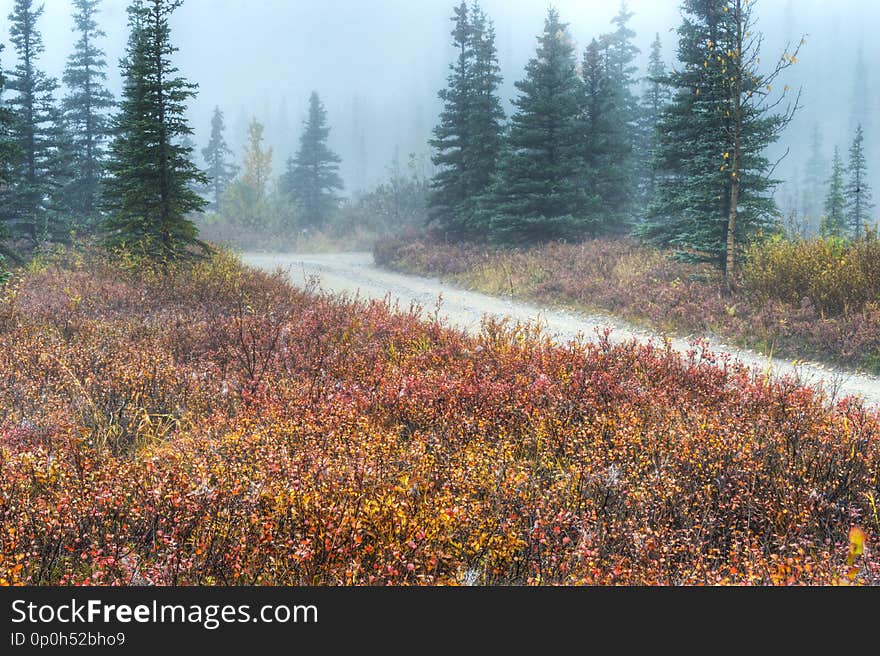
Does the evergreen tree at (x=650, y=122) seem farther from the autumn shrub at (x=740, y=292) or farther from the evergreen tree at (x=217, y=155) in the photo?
the evergreen tree at (x=217, y=155)

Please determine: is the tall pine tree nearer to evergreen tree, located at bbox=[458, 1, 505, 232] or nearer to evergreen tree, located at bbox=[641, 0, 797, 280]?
evergreen tree, located at bbox=[458, 1, 505, 232]

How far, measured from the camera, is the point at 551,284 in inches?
731

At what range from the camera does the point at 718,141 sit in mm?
18844

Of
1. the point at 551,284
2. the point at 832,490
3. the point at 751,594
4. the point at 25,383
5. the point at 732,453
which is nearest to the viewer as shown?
the point at 751,594

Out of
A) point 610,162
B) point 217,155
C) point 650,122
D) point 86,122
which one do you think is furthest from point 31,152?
point 217,155

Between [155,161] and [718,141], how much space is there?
15.8 metres

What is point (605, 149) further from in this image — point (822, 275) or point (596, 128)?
point (822, 275)

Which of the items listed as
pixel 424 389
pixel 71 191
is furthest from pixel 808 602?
pixel 71 191

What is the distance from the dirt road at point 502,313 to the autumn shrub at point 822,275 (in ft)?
6.38

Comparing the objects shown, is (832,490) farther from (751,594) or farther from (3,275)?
(3,275)

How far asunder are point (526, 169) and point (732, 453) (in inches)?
862

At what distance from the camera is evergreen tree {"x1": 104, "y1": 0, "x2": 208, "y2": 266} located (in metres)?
16.3

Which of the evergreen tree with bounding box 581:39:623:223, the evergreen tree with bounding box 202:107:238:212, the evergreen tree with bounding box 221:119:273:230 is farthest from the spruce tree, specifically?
the evergreen tree with bounding box 202:107:238:212

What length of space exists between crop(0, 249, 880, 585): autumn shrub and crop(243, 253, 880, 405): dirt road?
194cm
